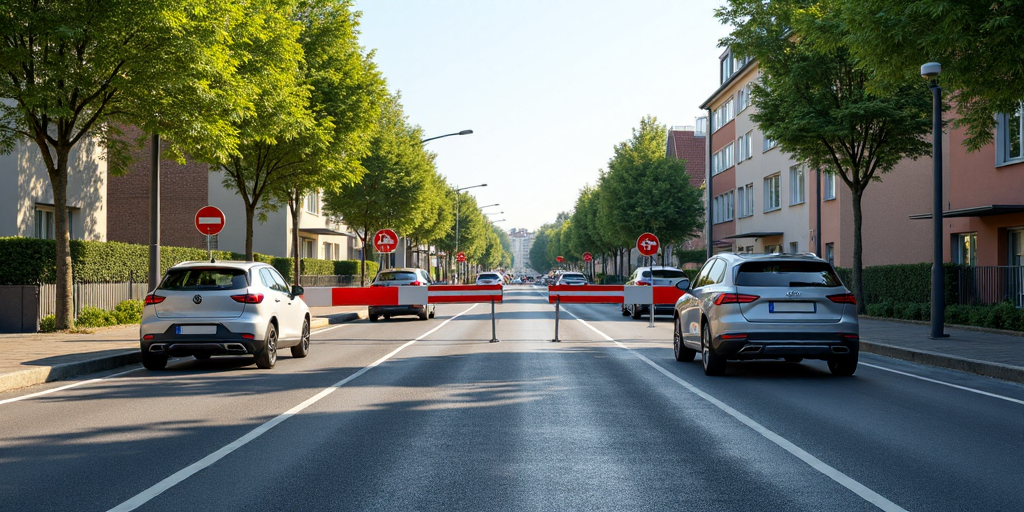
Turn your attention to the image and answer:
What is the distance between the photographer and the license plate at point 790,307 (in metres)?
11.2

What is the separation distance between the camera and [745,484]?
5.68 metres

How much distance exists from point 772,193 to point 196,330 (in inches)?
1494

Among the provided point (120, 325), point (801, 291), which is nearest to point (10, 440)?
point (801, 291)

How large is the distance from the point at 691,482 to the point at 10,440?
5399 mm

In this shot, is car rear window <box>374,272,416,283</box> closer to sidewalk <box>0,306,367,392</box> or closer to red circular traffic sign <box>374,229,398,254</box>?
red circular traffic sign <box>374,229,398,254</box>

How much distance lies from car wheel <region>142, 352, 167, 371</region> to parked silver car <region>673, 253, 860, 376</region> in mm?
7598

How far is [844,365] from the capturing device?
1193cm

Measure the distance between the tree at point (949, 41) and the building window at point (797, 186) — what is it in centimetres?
2594

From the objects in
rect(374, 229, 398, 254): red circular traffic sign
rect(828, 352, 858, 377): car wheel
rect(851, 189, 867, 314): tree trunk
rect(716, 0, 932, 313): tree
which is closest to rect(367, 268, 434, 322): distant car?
rect(374, 229, 398, 254): red circular traffic sign

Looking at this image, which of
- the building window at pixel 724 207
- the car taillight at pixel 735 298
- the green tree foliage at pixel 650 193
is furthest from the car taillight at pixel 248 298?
the building window at pixel 724 207

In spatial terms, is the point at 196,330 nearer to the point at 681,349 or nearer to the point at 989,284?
the point at 681,349

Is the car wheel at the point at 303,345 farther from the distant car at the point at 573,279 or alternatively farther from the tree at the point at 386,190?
the distant car at the point at 573,279

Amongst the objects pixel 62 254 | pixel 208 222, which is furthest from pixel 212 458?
pixel 208 222

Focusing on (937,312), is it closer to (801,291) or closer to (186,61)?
(801,291)
